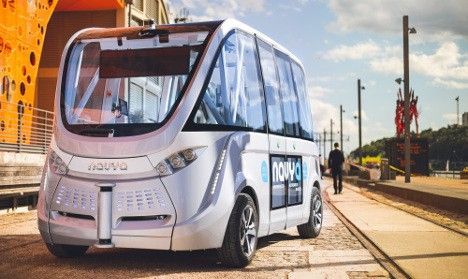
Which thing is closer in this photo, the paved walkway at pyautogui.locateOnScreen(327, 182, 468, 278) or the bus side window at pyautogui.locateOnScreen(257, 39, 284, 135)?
the paved walkway at pyautogui.locateOnScreen(327, 182, 468, 278)

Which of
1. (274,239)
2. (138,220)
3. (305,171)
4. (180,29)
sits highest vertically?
(180,29)

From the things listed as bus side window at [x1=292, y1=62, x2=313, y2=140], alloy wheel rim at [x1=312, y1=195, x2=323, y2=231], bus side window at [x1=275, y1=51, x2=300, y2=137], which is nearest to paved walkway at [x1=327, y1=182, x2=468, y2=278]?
alloy wheel rim at [x1=312, y1=195, x2=323, y2=231]

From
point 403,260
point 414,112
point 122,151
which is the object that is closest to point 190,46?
point 122,151

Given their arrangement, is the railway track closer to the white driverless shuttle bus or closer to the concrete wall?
the white driverless shuttle bus

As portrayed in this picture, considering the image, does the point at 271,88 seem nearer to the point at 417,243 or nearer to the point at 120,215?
the point at 120,215

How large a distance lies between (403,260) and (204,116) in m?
2.71

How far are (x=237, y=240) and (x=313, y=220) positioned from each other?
10.7 feet

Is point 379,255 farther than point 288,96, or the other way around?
point 288,96

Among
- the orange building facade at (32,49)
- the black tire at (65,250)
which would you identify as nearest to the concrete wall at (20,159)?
the orange building facade at (32,49)

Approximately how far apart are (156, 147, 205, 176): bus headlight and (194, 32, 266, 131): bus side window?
0.36 meters

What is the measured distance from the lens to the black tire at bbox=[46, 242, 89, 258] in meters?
6.88

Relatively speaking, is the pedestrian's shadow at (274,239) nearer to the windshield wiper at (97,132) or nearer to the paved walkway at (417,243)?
the paved walkway at (417,243)

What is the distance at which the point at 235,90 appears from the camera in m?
6.82

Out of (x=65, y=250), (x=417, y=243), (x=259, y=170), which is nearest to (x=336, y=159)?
(x=417, y=243)
